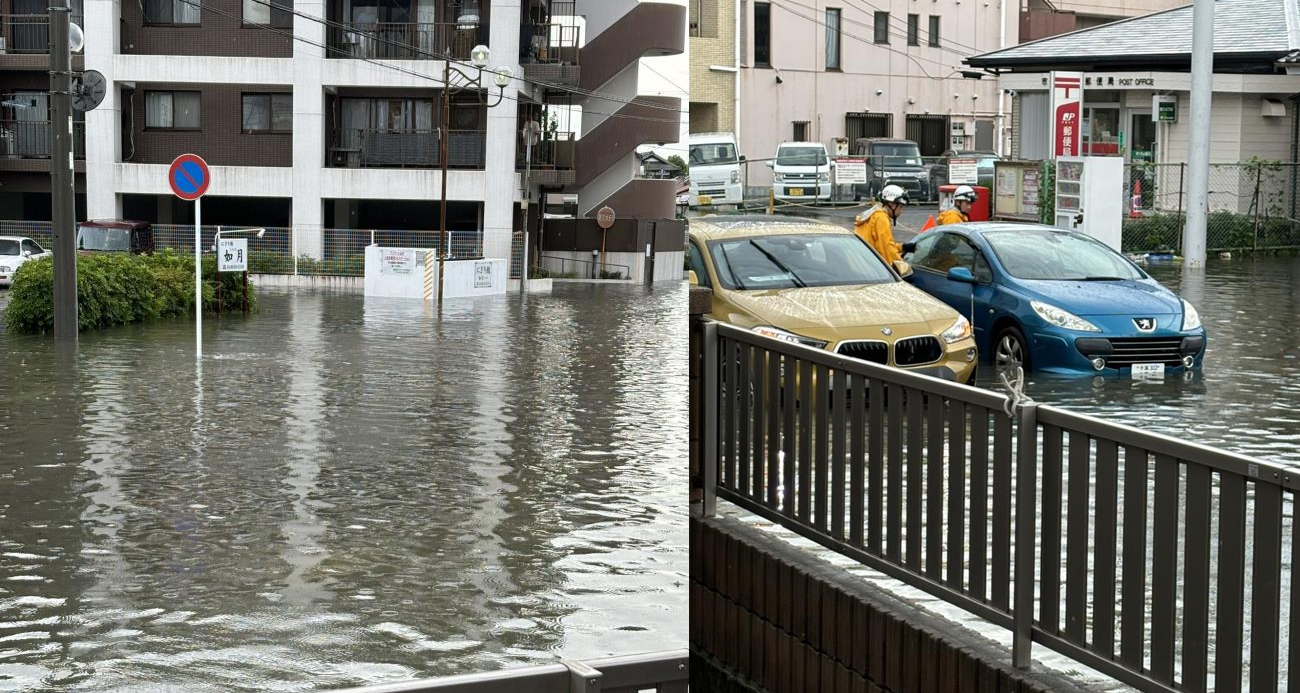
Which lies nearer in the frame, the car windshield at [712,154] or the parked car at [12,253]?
the car windshield at [712,154]

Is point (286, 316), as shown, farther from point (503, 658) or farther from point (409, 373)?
point (503, 658)

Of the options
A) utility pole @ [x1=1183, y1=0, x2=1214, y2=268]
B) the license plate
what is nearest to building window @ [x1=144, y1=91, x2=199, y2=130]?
utility pole @ [x1=1183, y1=0, x2=1214, y2=268]

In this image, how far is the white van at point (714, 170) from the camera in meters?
2.78

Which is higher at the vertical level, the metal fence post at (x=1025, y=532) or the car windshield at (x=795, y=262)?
the car windshield at (x=795, y=262)

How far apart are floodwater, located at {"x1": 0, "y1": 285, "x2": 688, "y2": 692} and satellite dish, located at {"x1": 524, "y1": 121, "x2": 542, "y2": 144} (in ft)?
67.9

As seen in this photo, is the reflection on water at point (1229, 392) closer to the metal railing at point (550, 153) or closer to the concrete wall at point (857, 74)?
the concrete wall at point (857, 74)

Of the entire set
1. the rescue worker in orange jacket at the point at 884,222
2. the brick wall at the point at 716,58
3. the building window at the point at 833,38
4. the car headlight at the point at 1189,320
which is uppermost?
the building window at the point at 833,38

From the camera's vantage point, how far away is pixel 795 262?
672cm

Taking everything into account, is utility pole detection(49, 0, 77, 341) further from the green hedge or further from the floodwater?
the floodwater

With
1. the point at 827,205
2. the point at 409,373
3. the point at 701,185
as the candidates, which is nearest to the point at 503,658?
the point at 827,205

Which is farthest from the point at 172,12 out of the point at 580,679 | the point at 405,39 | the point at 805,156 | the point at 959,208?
the point at 580,679

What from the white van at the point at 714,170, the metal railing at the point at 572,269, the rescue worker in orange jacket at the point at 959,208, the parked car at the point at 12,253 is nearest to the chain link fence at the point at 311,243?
the metal railing at the point at 572,269

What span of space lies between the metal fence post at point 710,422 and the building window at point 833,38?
2.96ft

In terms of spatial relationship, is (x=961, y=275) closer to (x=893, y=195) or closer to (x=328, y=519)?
(x=893, y=195)
